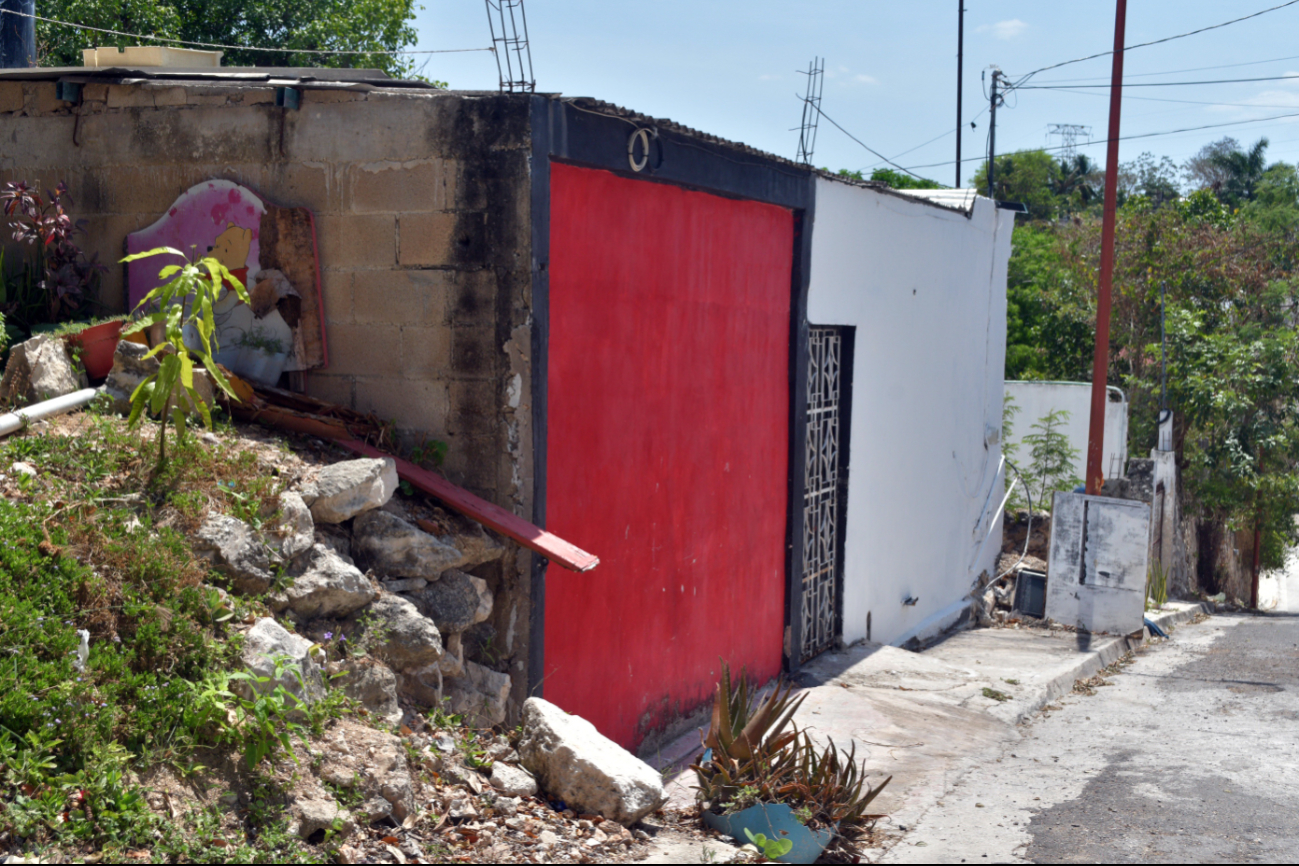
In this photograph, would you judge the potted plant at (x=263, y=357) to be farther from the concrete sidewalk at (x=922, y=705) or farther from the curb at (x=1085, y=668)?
the curb at (x=1085, y=668)

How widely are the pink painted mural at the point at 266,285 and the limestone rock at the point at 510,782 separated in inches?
96.7

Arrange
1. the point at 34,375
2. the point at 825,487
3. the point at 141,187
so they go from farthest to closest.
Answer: the point at 825,487 < the point at 141,187 < the point at 34,375

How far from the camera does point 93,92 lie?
6355mm

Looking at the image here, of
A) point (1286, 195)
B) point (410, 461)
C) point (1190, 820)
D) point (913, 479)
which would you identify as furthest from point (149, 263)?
point (1286, 195)

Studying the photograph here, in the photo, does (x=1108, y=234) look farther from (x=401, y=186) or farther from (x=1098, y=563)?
(x=401, y=186)

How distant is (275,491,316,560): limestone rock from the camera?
4.56m

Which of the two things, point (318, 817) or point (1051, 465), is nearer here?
point (318, 817)

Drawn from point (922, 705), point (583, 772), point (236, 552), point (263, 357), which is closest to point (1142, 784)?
point (922, 705)

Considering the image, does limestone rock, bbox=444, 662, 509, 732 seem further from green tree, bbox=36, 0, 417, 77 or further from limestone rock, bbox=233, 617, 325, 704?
green tree, bbox=36, 0, 417, 77

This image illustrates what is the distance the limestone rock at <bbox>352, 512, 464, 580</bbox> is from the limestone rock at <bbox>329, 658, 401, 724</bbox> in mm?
550

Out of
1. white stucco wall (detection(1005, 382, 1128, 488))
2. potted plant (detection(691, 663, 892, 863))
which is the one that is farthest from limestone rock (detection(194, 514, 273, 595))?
white stucco wall (detection(1005, 382, 1128, 488))

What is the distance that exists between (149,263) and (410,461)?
213cm

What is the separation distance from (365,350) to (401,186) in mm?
890

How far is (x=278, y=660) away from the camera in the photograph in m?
4.01
